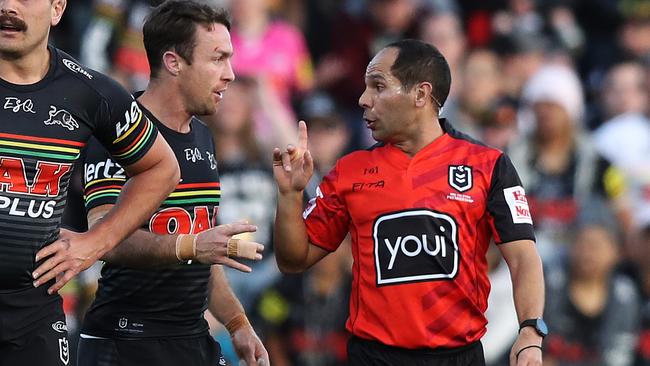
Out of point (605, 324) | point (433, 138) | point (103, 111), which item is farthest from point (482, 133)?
point (103, 111)

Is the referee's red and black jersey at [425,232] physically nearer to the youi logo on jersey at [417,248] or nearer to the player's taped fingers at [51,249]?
the youi logo on jersey at [417,248]

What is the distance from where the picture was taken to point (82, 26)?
11789 millimetres

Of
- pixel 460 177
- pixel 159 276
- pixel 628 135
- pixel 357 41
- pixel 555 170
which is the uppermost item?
pixel 460 177

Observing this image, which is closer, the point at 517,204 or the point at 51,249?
the point at 51,249

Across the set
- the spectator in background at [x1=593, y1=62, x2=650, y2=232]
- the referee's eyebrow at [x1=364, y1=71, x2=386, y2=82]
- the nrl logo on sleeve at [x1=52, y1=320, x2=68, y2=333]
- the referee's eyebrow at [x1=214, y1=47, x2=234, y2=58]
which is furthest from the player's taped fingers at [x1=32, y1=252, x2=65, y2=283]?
the spectator in background at [x1=593, y1=62, x2=650, y2=232]

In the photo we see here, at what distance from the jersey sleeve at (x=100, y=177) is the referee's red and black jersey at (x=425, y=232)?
95cm

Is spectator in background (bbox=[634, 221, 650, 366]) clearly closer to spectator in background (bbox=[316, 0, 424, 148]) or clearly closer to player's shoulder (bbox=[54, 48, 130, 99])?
spectator in background (bbox=[316, 0, 424, 148])

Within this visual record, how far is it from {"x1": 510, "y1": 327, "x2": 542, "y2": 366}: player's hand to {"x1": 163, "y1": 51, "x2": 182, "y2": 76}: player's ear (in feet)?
6.68

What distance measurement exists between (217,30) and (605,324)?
206 inches

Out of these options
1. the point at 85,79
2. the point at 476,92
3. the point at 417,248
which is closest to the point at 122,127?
the point at 85,79

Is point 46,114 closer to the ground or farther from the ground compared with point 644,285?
farther from the ground

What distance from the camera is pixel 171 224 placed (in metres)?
6.42

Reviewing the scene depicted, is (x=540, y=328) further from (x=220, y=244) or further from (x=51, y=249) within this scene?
(x=51, y=249)

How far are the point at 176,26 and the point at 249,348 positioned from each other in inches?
62.7
